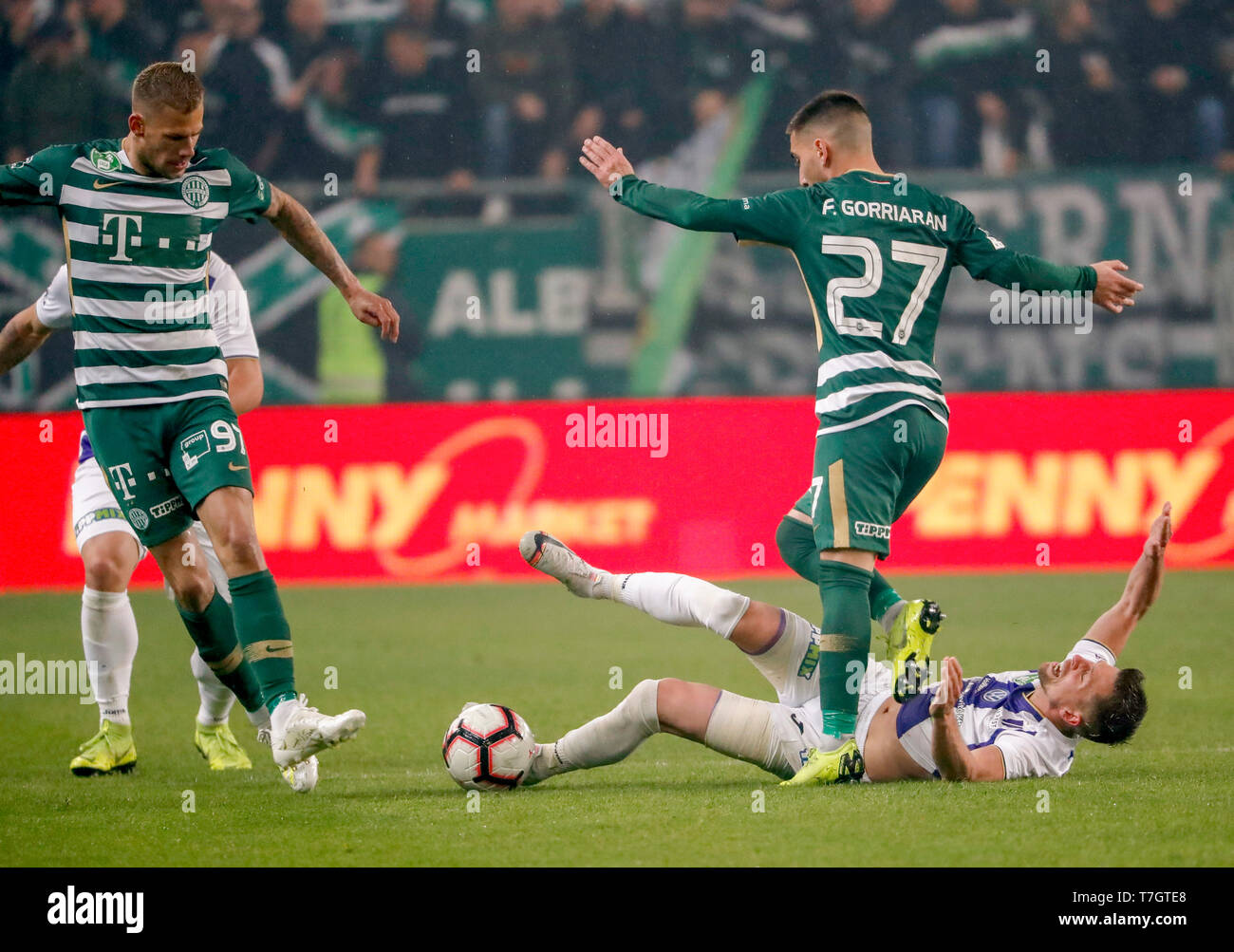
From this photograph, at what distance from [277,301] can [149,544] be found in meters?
7.54

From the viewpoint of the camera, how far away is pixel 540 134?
1309 cm

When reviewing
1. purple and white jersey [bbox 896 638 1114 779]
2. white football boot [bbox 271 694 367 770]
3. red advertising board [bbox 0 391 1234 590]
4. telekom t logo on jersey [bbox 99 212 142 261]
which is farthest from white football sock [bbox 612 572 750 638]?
red advertising board [bbox 0 391 1234 590]

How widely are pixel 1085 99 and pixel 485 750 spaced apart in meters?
10.2

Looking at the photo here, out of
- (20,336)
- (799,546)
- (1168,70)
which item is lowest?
(799,546)

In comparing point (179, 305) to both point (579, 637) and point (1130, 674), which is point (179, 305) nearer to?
point (1130, 674)

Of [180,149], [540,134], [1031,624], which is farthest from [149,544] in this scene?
[540,134]

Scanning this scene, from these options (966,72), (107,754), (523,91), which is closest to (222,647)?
(107,754)

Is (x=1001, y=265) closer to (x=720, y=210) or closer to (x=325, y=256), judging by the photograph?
(x=720, y=210)

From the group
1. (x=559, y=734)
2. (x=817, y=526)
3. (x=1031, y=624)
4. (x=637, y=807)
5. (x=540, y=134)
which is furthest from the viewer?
(x=540, y=134)

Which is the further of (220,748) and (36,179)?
(220,748)

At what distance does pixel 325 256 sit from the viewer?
5.10m

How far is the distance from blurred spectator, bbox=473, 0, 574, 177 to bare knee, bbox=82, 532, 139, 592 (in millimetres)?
7769

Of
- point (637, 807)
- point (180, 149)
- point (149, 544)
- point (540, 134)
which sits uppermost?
point (540, 134)

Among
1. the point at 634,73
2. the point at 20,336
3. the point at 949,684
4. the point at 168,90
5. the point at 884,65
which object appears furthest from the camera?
the point at 634,73
